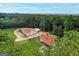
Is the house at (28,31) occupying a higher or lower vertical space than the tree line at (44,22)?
lower

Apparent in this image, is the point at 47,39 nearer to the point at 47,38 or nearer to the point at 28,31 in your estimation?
the point at 47,38

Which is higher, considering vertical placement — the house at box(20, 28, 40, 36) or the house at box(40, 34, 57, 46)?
the house at box(20, 28, 40, 36)

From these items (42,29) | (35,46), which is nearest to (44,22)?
(42,29)

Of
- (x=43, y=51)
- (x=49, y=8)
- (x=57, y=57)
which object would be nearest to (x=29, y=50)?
(x=43, y=51)

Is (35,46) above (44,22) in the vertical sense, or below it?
below

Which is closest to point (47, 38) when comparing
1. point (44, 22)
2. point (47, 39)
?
point (47, 39)

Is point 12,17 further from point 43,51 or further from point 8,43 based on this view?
point 43,51
